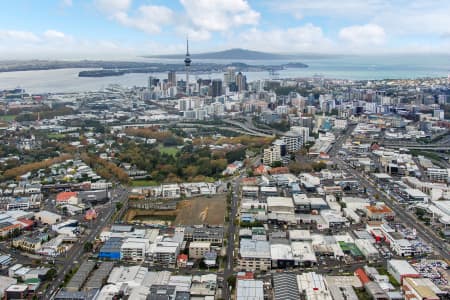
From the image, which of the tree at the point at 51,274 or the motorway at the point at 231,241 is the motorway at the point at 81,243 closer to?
the tree at the point at 51,274

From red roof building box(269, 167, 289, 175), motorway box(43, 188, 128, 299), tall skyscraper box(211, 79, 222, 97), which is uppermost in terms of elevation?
tall skyscraper box(211, 79, 222, 97)

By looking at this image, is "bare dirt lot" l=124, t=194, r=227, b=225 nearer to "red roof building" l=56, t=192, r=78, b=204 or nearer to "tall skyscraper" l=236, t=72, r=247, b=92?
"red roof building" l=56, t=192, r=78, b=204

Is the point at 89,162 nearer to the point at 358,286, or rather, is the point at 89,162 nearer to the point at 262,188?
the point at 262,188

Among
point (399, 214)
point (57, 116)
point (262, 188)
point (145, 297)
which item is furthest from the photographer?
point (57, 116)

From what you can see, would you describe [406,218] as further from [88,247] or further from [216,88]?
[216,88]

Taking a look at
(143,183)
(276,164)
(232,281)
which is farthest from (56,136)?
(232,281)

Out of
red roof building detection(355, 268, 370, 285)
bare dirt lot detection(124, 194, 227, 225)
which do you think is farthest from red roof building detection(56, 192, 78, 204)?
red roof building detection(355, 268, 370, 285)

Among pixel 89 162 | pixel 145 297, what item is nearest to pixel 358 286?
pixel 145 297
